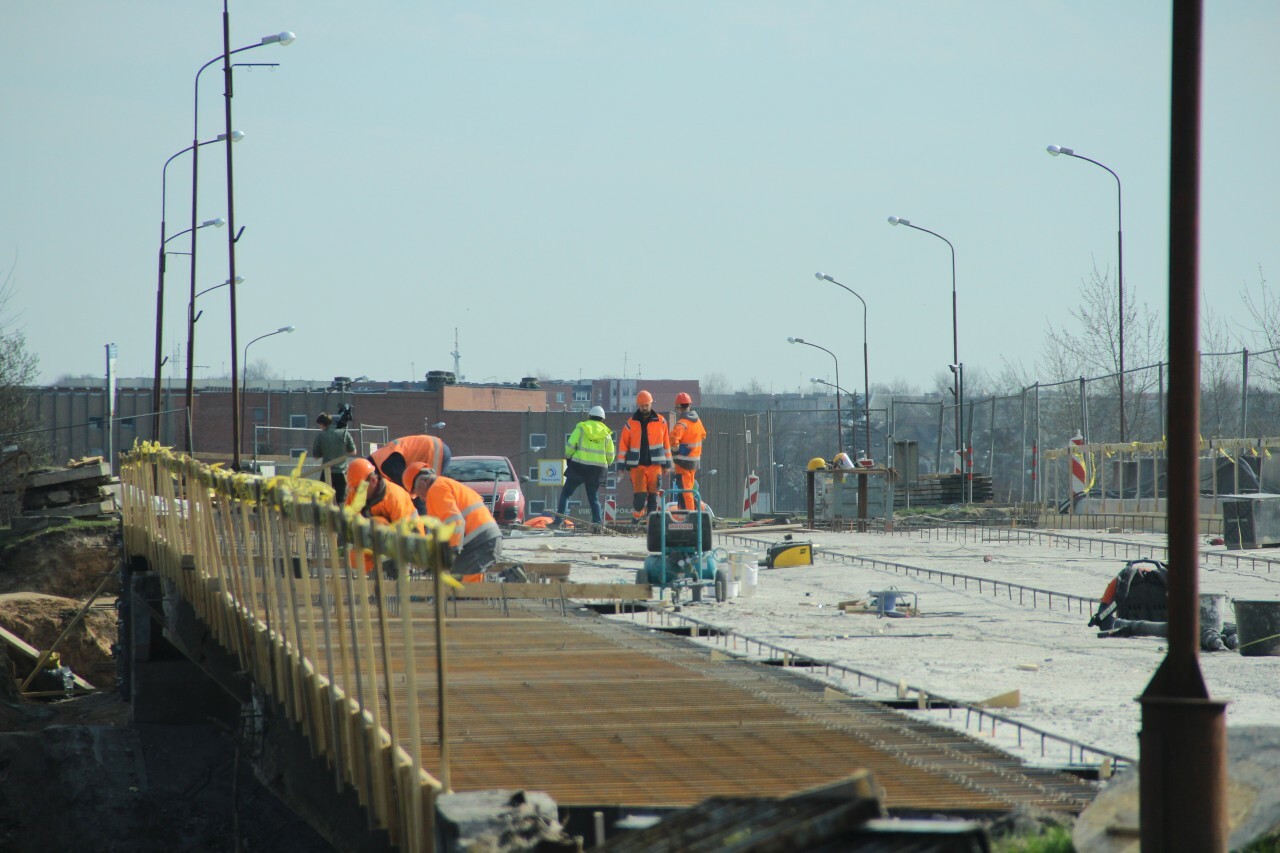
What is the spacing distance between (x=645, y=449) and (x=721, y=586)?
6692mm

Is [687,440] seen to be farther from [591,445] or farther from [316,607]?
[316,607]

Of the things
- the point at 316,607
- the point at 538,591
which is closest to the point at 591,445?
the point at 538,591

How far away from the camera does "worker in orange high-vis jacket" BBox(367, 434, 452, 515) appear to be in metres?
12.8

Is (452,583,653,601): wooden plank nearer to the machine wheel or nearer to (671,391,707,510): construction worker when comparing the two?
the machine wheel

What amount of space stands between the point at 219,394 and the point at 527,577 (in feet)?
233

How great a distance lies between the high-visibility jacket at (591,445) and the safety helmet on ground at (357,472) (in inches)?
517

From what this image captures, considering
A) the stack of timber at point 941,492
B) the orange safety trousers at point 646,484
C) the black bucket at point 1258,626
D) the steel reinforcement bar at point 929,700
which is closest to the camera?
the steel reinforcement bar at point 929,700

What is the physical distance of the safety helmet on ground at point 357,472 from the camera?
11.2 m

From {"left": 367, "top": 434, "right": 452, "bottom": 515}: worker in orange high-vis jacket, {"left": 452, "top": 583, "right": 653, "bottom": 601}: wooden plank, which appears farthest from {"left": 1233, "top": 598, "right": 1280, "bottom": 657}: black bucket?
{"left": 367, "top": 434, "right": 452, "bottom": 515}: worker in orange high-vis jacket

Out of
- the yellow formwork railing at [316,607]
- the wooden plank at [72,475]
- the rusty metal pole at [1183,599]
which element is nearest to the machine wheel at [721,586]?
the yellow formwork railing at [316,607]

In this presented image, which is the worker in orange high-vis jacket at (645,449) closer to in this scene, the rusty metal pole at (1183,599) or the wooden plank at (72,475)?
the wooden plank at (72,475)

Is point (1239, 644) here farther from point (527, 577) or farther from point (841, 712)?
point (527, 577)

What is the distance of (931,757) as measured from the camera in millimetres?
6328

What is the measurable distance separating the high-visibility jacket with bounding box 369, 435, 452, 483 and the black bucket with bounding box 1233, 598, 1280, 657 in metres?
6.46
